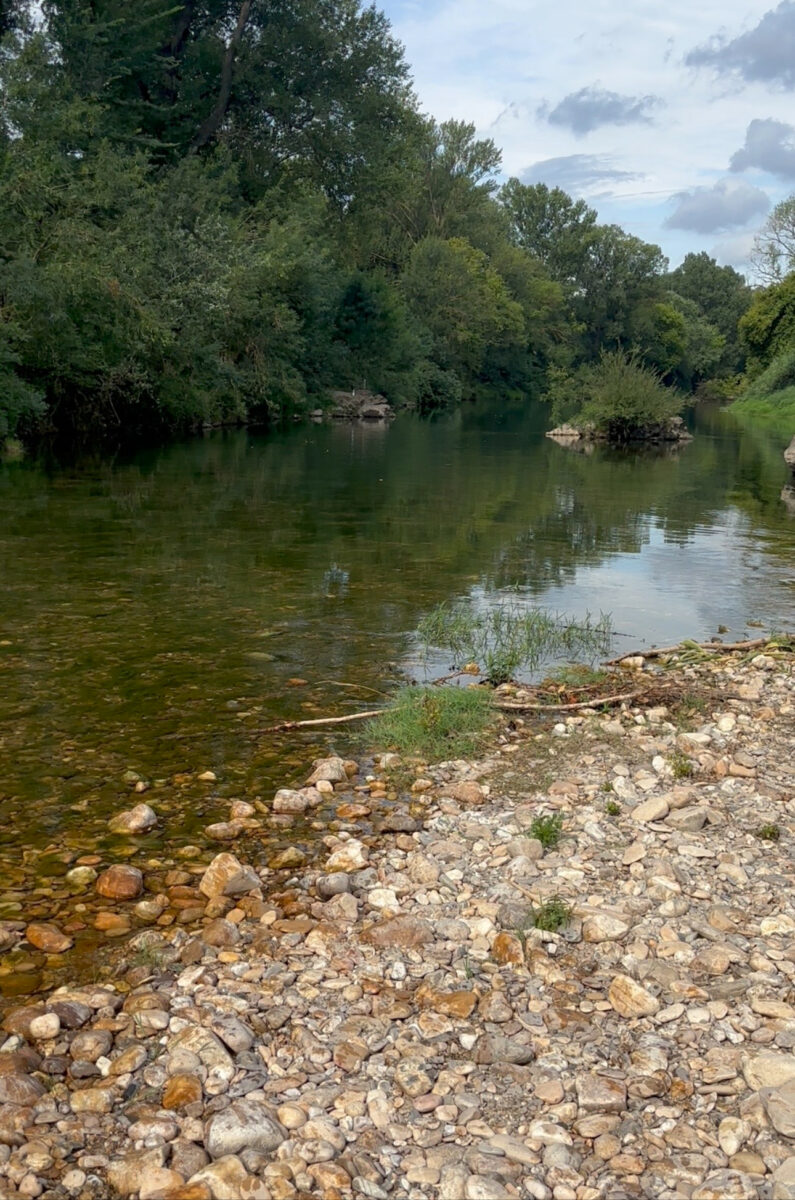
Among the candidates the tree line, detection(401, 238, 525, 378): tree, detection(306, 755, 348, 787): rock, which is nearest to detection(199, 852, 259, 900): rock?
detection(306, 755, 348, 787): rock

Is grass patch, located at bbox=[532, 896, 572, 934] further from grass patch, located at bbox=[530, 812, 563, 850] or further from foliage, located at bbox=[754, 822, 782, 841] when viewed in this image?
foliage, located at bbox=[754, 822, 782, 841]

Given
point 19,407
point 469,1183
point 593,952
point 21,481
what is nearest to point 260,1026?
point 469,1183

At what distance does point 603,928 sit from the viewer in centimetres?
454

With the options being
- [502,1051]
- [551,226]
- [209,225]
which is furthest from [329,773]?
[551,226]

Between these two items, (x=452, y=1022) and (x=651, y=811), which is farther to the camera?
(x=651, y=811)

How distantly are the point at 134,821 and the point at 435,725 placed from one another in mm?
2327

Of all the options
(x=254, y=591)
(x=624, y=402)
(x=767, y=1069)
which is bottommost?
(x=767, y=1069)

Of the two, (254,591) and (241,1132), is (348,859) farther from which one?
(254,591)

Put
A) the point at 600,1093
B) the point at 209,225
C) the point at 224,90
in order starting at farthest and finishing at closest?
the point at 224,90 → the point at 209,225 → the point at 600,1093

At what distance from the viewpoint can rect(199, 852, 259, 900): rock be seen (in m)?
5.07

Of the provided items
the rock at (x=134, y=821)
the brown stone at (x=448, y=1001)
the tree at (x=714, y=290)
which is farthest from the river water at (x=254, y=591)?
the tree at (x=714, y=290)

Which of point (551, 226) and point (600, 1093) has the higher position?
point (551, 226)

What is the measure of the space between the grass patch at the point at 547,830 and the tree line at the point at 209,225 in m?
20.5

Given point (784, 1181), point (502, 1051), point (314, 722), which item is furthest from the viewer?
point (314, 722)
